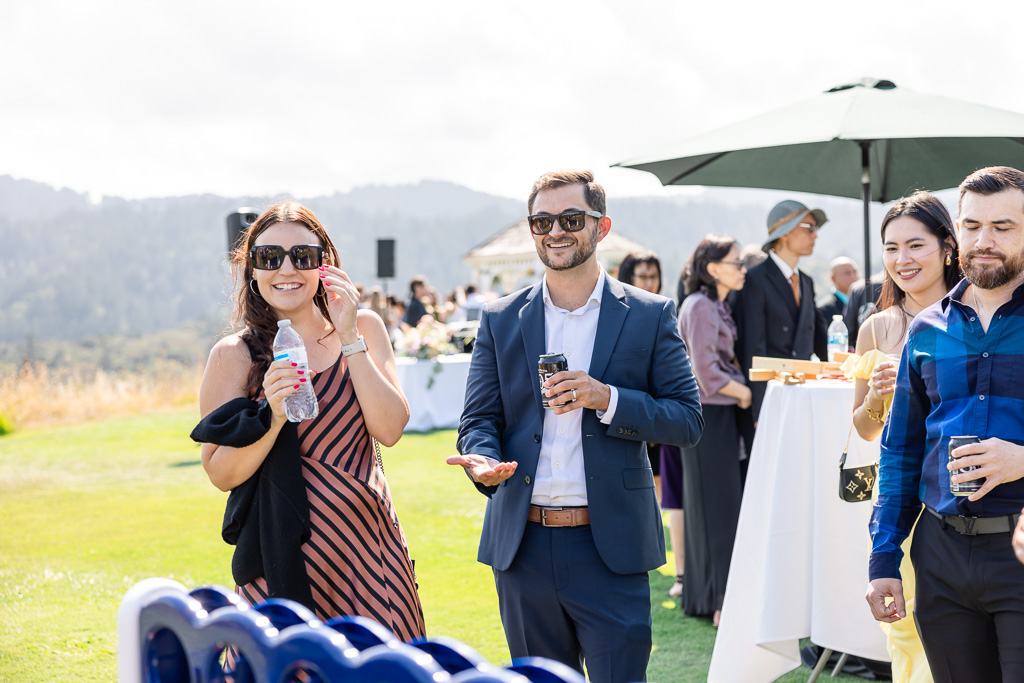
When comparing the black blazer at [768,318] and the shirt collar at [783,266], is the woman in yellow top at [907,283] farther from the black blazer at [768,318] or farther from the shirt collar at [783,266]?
the shirt collar at [783,266]

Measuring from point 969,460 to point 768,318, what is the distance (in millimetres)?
3374

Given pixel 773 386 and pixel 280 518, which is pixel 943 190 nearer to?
pixel 773 386

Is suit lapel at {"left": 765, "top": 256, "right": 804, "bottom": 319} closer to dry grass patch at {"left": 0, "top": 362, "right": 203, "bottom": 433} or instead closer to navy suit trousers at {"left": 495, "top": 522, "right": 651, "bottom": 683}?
navy suit trousers at {"left": 495, "top": 522, "right": 651, "bottom": 683}

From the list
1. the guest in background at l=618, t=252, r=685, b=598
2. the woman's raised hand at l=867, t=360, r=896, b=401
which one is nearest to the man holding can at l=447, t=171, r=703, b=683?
the woman's raised hand at l=867, t=360, r=896, b=401

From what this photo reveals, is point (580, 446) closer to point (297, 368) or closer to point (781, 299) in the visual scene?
point (297, 368)

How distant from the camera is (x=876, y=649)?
367 centimetres

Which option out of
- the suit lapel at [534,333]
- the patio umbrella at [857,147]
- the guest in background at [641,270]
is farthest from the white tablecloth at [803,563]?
the guest in background at [641,270]

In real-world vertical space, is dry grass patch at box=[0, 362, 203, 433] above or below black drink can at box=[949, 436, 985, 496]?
below

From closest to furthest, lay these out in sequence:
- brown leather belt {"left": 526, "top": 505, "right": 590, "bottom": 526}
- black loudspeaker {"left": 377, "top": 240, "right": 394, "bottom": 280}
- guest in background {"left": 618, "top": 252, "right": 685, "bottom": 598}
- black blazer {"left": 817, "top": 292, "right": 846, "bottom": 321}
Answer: brown leather belt {"left": 526, "top": 505, "right": 590, "bottom": 526}
guest in background {"left": 618, "top": 252, "right": 685, "bottom": 598}
black blazer {"left": 817, "top": 292, "right": 846, "bottom": 321}
black loudspeaker {"left": 377, "top": 240, "right": 394, "bottom": 280}

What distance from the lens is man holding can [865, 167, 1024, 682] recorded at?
2115 millimetres

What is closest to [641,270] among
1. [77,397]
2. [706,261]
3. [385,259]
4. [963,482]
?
[706,261]

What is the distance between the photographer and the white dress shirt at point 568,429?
259 centimetres

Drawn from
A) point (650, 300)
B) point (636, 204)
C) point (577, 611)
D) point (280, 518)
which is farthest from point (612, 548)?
point (636, 204)

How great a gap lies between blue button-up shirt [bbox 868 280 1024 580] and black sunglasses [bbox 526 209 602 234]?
1.00 m
